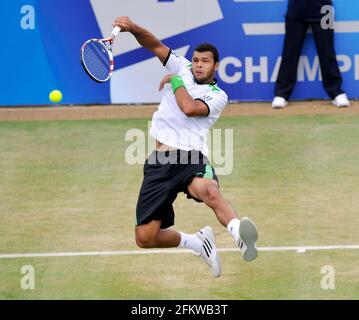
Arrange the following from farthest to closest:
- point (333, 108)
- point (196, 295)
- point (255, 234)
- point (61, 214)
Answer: point (333, 108)
point (61, 214)
point (196, 295)
point (255, 234)

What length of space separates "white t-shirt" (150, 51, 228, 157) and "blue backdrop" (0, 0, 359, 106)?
7.20 metres

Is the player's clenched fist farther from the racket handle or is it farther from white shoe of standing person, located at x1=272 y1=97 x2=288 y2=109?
white shoe of standing person, located at x1=272 y1=97 x2=288 y2=109

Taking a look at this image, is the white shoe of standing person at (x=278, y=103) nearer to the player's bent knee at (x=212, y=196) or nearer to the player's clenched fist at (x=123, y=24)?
the player's clenched fist at (x=123, y=24)

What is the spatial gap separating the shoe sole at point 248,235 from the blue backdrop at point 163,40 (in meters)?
8.36

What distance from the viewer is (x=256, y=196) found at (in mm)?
13484

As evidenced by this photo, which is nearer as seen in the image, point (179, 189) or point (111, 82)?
point (179, 189)

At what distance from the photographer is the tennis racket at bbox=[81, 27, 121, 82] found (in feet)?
33.3

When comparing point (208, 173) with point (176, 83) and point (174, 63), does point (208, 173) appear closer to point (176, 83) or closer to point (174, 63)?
point (176, 83)

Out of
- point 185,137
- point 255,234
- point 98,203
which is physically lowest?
point 98,203

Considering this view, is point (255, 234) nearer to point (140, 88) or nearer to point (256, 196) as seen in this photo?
point (256, 196)

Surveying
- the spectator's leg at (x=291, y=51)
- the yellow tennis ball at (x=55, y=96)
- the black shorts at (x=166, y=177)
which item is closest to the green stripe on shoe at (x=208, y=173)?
the black shorts at (x=166, y=177)

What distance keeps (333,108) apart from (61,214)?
20.5 feet

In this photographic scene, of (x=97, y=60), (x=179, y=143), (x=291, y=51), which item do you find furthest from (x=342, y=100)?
(x=97, y=60)

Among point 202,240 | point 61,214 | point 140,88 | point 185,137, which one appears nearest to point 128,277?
point 202,240
